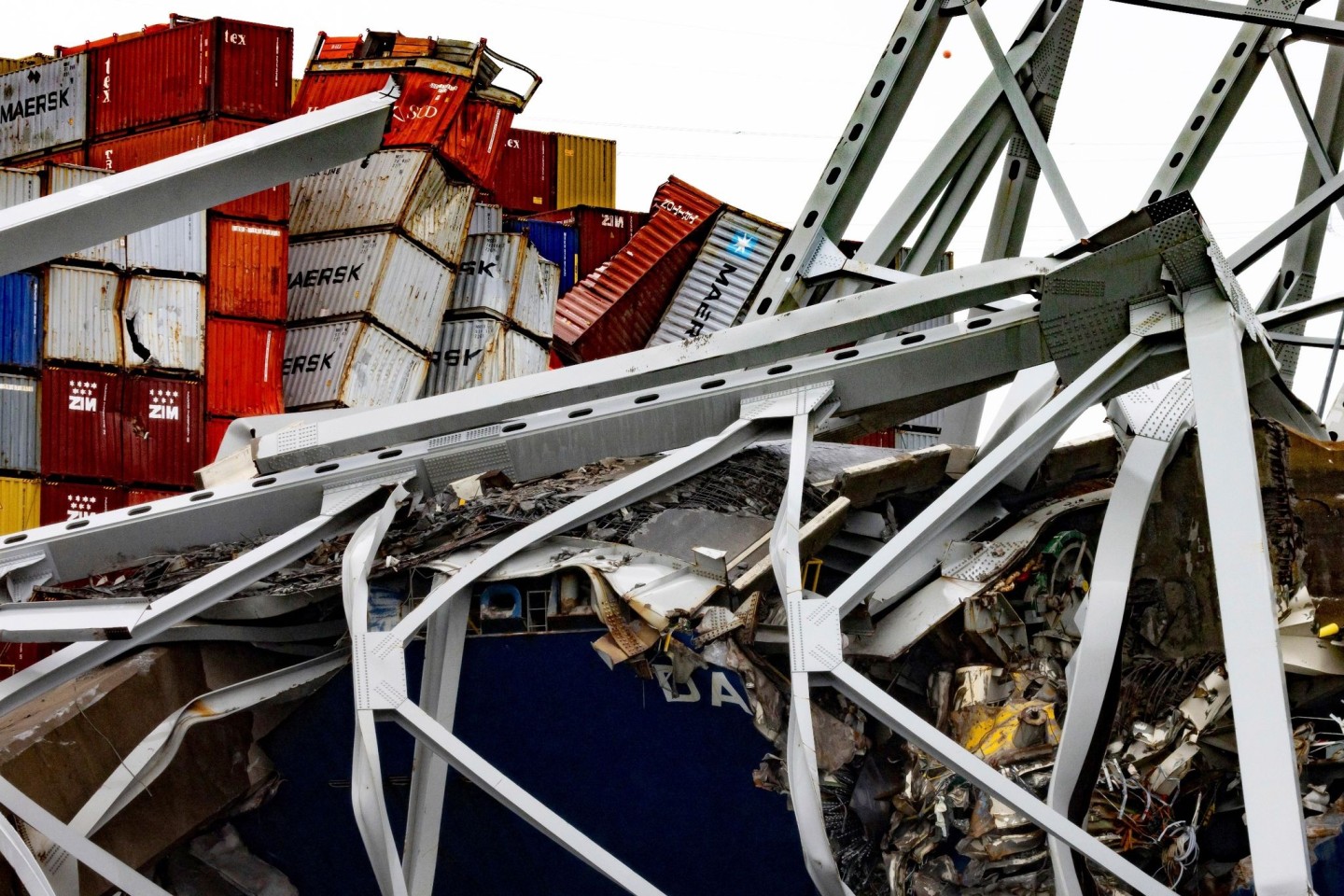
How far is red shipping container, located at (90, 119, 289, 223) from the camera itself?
26.5 metres

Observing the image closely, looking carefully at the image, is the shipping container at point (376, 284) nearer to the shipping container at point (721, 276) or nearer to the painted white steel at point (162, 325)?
the painted white steel at point (162, 325)

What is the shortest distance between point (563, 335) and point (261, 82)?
7571 mm

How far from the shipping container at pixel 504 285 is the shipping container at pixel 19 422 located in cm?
787

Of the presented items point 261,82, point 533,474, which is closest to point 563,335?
point 261,82

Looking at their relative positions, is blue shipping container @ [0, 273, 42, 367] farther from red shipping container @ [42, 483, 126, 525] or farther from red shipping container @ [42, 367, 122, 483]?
red shipping container @ [42, 483, 126, 525]

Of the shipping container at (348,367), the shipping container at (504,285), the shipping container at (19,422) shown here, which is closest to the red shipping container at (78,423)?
the shipping container at (19,422)

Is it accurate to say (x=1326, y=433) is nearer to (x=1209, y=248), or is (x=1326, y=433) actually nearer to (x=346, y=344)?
(x=1209, y=248)

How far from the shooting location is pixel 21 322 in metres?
25.5

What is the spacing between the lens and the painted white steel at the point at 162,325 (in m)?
25.5

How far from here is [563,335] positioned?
3053 cm

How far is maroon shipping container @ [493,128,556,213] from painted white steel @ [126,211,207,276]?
400 inches

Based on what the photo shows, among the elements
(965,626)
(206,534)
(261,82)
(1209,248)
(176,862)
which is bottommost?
(176,862)

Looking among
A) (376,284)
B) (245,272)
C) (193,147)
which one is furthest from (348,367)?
(193,147)

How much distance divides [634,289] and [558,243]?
9.05 ft
